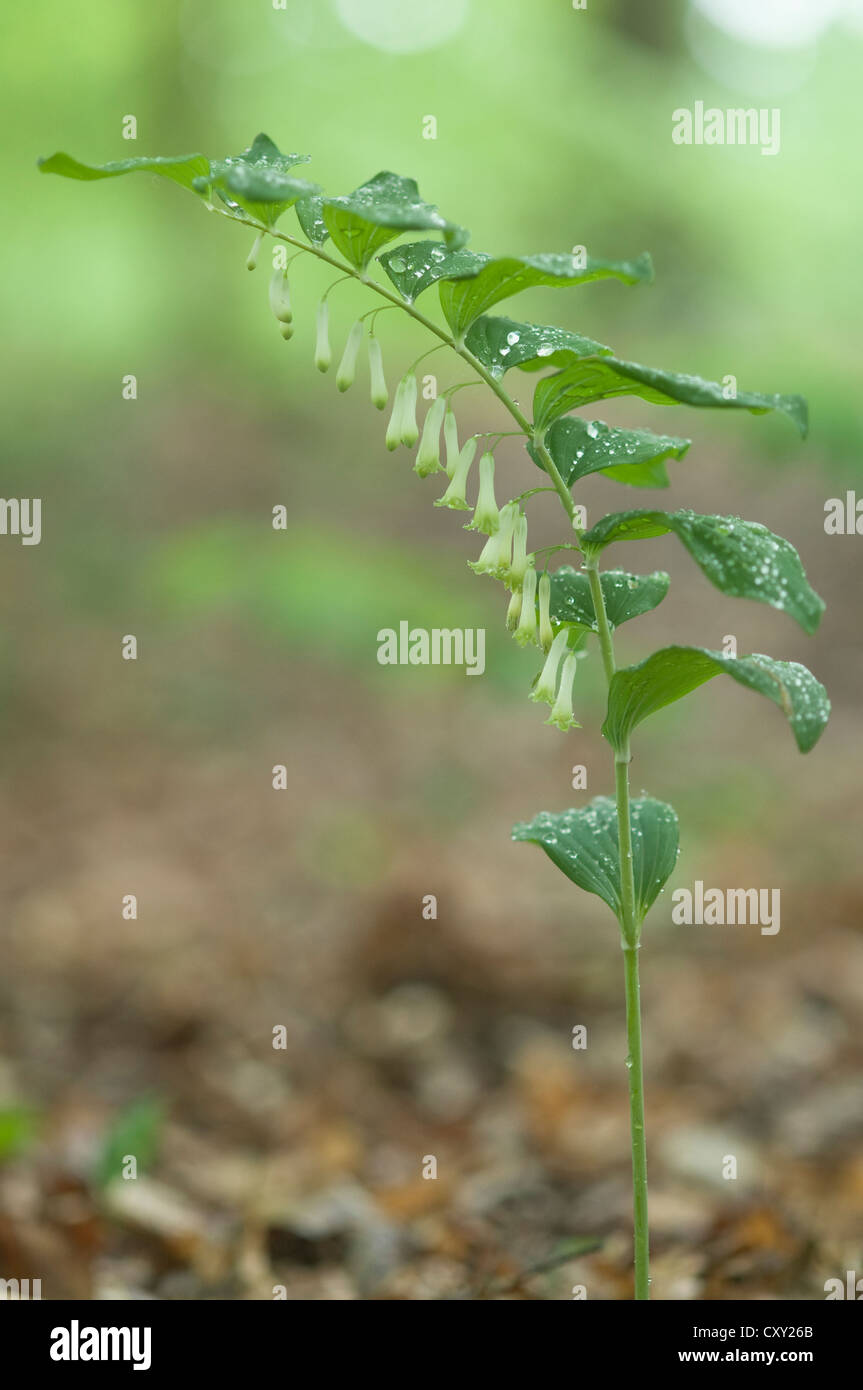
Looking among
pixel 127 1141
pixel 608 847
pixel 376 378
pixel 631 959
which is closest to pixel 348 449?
pixel 127 1141

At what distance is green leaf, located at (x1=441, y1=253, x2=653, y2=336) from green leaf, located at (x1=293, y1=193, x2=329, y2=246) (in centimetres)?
15

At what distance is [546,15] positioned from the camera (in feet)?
29.9

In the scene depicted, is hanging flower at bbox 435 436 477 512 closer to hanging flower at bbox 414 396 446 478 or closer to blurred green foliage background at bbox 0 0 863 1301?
hanging flower at bbox 414 396 446 478

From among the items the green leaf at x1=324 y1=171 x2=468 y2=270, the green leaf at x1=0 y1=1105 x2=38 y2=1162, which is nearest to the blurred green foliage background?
the green leaf at x1=0 y1=1105 x2=38 y2=1162

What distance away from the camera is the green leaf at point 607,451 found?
3.92ft

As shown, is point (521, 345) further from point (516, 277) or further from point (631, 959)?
point (631, 959)

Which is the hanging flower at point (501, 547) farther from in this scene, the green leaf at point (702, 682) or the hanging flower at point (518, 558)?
the green leaf at point (702, 682)

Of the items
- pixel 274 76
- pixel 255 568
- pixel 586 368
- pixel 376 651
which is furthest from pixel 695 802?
pixel 274 76

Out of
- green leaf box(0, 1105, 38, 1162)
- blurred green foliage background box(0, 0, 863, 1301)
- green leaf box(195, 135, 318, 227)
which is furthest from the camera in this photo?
blurred green foliage background box(0, 0, 863, 1301)

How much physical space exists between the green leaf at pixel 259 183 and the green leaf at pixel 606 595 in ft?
1.72

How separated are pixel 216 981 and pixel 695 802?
96.0 inches

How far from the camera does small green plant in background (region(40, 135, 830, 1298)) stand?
1040mm

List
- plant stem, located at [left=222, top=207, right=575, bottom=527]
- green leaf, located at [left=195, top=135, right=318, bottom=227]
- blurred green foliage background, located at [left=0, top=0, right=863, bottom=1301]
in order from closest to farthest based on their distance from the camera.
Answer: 1. green leaf, located at [left=195, top=135, right=318, bottom=227]
2. plant stem, located at [left=222, top=207, right=575, bottom=527]
3. blurred green foliage background, located at [left=0, top=0, right=863, bottom=1301]

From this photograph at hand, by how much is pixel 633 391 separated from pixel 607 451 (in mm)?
73
